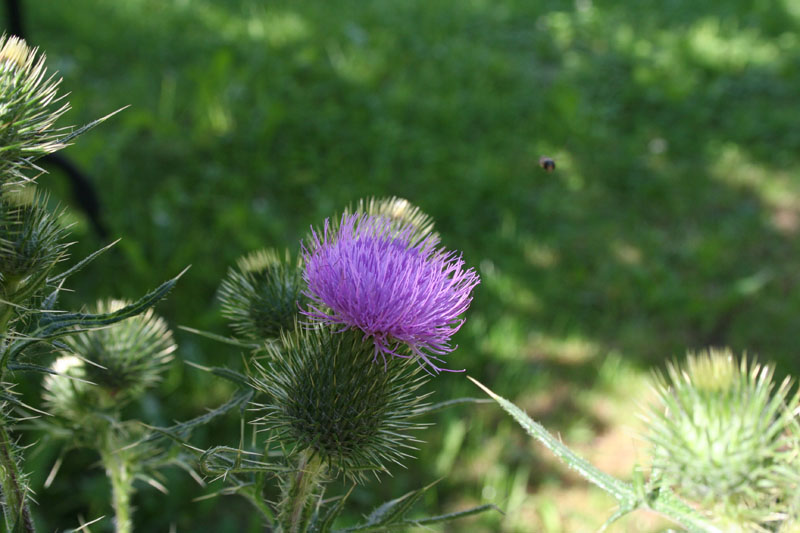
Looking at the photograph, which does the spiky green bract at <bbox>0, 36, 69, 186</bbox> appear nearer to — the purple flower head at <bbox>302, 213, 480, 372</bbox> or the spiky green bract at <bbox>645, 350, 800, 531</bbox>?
the purple flower head at <bbox>302, 213, 480, 372</bbox>

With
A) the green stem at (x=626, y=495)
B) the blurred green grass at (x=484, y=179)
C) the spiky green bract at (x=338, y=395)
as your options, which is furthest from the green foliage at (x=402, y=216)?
Result: the blurred green grass at (x=484, y=179)

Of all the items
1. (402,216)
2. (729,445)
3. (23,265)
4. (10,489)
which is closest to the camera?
(10,489)

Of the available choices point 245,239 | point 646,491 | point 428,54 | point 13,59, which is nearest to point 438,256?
point 646,491

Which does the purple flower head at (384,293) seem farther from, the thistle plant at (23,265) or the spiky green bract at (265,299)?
the thistle plant at (23,265)

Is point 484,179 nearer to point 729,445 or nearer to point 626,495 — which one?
point 729,445

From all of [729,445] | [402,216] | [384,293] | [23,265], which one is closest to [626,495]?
[729,445]

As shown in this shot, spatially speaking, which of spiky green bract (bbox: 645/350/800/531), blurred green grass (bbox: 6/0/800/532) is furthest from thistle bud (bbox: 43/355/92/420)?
blurred green grass (bbox: 6/0/800/532)

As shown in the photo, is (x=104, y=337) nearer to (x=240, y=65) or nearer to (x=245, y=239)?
(x=245, y=239)
